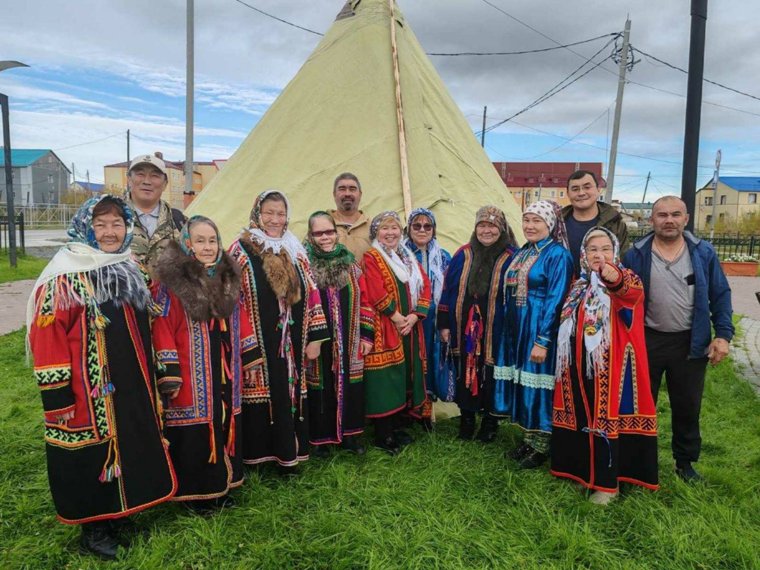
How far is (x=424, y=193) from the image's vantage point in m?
4.45

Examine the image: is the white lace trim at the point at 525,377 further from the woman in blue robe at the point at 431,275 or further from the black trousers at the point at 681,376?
the black trousers at the point at 681,376

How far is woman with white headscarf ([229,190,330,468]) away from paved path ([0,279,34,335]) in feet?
15.8

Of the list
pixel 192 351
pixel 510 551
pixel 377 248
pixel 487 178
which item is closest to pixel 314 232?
pixel 377 248

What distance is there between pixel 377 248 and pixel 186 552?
5.89ft

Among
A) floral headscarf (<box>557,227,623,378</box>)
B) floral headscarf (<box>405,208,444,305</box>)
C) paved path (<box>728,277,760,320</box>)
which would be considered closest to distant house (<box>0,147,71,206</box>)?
paved path (<box>728,277,760,320</box>)

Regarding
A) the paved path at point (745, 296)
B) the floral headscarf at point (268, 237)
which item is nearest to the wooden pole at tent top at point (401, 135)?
the floral headscarf at point (268, 237)

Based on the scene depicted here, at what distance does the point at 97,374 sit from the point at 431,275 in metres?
2.01

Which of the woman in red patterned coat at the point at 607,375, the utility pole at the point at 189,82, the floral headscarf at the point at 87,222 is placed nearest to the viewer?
the floral headscarf at the point at 87,222

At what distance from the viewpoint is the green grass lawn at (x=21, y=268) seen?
9.69 meters

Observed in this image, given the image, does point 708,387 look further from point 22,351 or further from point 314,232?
point 22,351

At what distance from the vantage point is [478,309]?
10.3ft

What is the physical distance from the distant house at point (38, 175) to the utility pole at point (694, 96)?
46177mm

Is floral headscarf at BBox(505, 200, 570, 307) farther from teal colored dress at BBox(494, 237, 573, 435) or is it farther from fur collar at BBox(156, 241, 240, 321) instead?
fur collar at BBox(156, 241, 240, 321)

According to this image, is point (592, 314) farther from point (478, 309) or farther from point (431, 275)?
point (431, 275)
